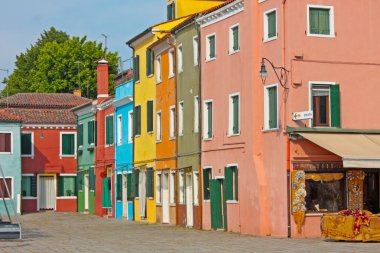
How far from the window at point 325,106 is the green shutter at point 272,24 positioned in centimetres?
248

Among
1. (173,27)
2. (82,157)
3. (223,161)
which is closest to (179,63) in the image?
(173,27)

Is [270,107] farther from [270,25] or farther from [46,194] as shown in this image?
[46,194]

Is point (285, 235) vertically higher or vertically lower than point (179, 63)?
lower

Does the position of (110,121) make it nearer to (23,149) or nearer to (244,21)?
(23,149)

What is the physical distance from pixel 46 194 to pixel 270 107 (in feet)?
113

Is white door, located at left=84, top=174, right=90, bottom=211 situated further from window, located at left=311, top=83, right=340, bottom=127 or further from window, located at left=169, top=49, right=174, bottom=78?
window, located at left=311, top=83, right=340, bottom=127

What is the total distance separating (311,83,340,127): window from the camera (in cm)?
3412

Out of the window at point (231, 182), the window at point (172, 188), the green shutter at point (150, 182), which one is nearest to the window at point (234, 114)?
the window at point (231, 182)

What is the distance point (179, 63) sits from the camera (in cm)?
4531

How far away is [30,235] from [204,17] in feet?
38.2

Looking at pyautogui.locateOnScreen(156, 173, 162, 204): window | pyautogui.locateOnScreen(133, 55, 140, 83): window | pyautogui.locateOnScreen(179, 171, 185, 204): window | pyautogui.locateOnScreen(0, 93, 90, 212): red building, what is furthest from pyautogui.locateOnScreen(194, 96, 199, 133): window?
pyautogui.locateOnScreen(0, 93, 90, 212): red building

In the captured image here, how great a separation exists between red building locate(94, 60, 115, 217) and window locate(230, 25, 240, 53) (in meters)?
19.8

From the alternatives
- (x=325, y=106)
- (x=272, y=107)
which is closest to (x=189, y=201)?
(x=272, y=107)

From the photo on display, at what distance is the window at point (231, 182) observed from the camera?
125ft
